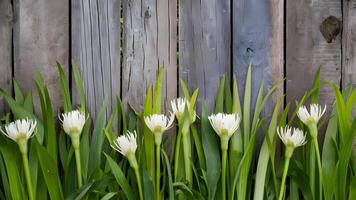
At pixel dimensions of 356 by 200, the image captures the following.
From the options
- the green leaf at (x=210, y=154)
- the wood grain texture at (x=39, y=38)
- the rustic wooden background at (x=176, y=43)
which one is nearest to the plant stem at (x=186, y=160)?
→ the green leaf at (x=210, y=154)

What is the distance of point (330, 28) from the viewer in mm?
1580

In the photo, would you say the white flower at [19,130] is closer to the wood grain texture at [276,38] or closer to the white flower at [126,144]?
the white flower at [126,144]

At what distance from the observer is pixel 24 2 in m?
1.56

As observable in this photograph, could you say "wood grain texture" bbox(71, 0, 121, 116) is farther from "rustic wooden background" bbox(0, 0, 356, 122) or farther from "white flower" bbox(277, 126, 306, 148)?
"white flower" bbox(277, 126, 306, 148)

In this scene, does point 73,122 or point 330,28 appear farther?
point 330,28

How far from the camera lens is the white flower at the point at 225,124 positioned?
144cm

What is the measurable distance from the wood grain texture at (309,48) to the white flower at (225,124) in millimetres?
241

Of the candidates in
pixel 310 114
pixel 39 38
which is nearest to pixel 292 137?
pixel 310 114

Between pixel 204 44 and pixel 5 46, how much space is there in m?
0.58

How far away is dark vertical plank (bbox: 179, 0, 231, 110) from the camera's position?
5.17ft

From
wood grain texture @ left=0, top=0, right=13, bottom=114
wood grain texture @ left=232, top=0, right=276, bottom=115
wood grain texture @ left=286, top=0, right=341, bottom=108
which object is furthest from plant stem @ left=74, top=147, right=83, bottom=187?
wood grain texture @ left=286, top=0, right=341, bottom=108

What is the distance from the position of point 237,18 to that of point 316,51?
0.25 metres

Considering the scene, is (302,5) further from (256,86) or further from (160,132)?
(160,132)

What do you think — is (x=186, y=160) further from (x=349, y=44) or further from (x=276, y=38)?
(x=349, y=44)
